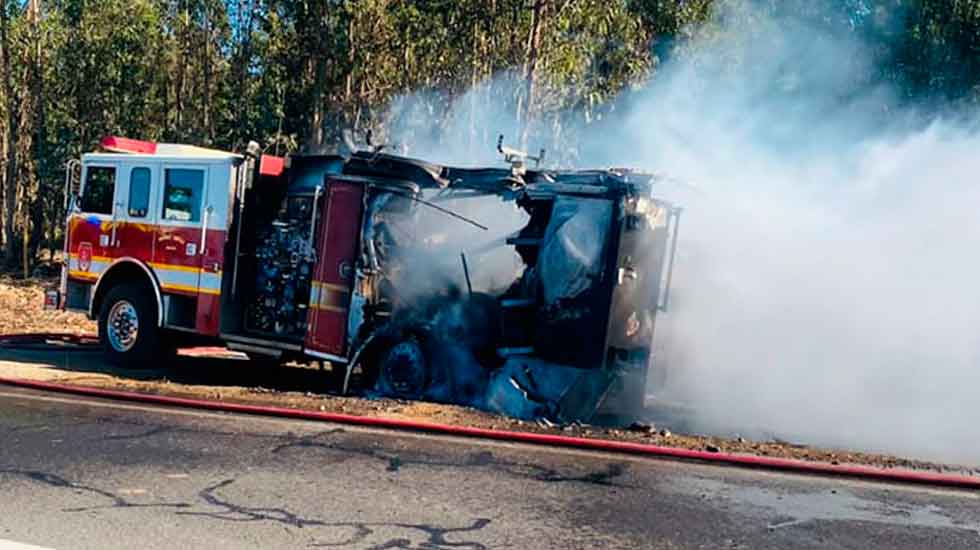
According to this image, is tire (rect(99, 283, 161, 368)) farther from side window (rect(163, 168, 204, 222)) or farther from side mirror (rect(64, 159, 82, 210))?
side mirror (rect(64, 159, 82, 210))

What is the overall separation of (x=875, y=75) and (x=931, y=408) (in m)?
15.5

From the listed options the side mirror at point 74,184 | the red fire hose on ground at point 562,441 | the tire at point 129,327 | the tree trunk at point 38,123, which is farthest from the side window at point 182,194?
the tree trunk at point 38,123

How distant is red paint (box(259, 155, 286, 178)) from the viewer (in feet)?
37.8

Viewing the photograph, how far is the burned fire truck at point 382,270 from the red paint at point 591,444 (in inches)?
43.6

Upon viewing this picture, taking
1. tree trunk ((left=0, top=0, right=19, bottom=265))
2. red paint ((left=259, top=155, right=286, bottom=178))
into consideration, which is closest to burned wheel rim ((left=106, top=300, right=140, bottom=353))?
→ red paint ((left=259, top=155, right=286, bottom=178))

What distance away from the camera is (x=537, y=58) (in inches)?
908

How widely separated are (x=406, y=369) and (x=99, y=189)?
5237mm

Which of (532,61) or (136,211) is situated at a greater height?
(532,61)

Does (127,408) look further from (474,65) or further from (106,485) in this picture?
(474,65)

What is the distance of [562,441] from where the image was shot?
813 centimetres

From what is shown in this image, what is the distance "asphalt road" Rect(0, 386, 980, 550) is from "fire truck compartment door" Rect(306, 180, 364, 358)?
225 cm

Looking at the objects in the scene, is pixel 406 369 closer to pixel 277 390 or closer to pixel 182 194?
pixel 277 390

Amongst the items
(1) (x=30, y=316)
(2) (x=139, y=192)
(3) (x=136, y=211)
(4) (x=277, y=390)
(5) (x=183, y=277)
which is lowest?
(1) (x=30, y=316)

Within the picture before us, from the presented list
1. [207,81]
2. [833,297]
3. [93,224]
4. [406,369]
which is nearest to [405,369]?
[406,369]
